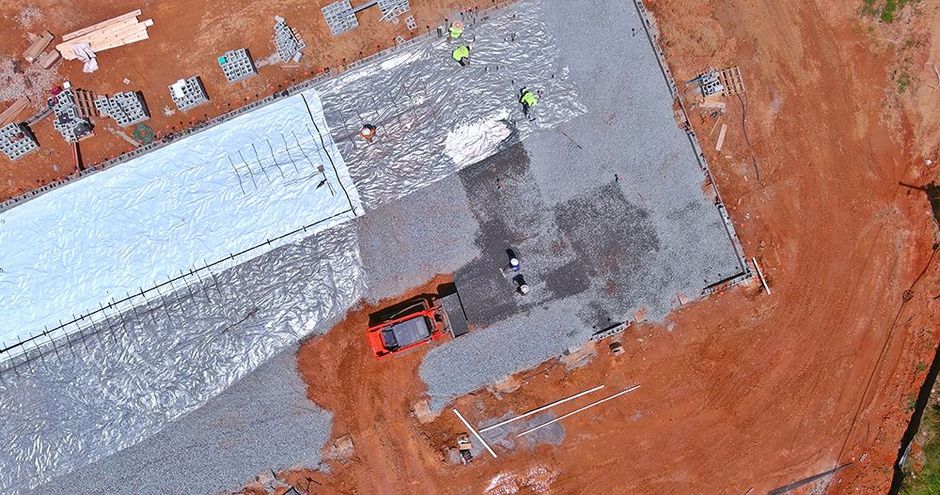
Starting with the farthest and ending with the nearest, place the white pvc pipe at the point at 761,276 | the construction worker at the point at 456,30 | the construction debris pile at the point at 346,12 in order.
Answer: the white pvc pipe at the point at 761,276 < the construction debris pile at the point at 346,12 < the construction worker at the point at 456,30

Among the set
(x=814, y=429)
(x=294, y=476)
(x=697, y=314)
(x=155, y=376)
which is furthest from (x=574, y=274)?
(x=155, y=376)

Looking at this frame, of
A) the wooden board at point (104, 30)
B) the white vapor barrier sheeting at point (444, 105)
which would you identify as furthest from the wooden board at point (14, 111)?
the white vapor barrier sheeting at point (444, 105)

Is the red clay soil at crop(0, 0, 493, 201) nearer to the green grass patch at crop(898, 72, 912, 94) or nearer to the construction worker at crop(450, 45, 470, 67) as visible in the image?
the construction worker at crop(450, 45, 470, 67)

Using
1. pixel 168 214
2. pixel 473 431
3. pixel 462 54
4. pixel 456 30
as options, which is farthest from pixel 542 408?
pixel 168 214

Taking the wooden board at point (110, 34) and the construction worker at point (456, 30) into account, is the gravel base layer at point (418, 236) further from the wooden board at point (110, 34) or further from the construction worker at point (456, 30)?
the wooden board at point (110, 34)

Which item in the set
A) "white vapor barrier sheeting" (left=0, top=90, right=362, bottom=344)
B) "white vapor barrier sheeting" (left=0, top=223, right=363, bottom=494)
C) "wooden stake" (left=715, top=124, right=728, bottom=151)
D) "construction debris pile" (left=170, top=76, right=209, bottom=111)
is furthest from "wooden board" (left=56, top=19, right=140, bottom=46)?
"wooden stake" (left=715, top=124, right=728, bottom=151)

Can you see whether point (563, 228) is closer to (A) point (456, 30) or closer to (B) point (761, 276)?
(B) point (761, 276)
